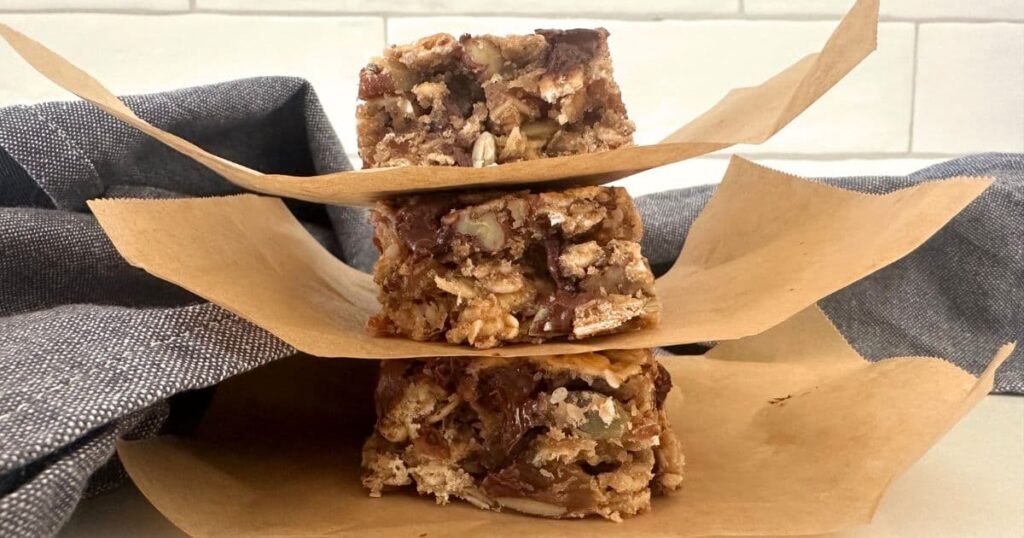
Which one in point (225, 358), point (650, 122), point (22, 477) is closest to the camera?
point (22, 477)

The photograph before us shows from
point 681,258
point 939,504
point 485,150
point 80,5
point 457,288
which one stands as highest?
point 80,5

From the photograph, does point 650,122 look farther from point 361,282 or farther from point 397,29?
point 361,282

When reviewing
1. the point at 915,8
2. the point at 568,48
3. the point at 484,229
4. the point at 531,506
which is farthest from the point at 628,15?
the point at 531,506

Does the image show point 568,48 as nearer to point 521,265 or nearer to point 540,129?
point 540,129

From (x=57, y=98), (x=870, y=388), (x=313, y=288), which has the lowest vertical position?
(x=870, y=388)

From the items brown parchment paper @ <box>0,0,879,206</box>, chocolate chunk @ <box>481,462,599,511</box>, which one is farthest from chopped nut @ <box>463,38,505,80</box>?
chocolate chunk @ <box>481,462,599,511</box>

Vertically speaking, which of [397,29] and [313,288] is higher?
[397,29]

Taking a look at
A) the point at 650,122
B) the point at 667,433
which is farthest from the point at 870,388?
the point at 650,122

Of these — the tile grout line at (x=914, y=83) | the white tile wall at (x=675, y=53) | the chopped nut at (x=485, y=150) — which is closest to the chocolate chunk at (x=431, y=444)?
the chopped nut at (x=485, y=150)
